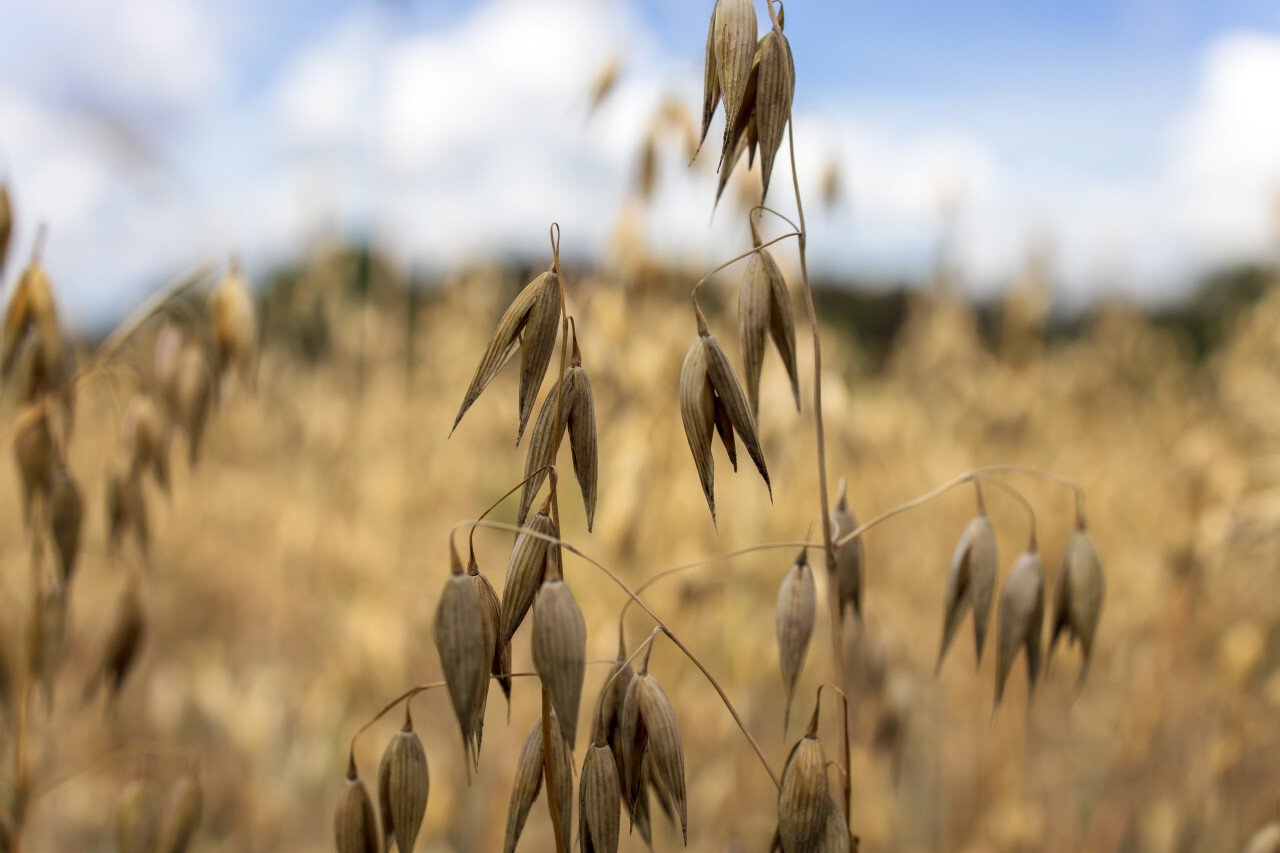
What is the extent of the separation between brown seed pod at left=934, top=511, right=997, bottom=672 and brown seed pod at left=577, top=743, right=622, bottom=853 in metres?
0.26

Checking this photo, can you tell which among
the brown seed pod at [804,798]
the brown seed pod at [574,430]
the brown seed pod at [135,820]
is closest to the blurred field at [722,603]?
the brown seed pod at [135,820]

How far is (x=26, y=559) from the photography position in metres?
2.27

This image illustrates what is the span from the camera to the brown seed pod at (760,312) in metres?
0.56

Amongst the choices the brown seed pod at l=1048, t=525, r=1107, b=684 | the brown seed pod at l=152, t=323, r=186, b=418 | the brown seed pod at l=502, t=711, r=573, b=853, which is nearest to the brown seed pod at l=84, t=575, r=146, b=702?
the brown seed pod at l=152, t=323, r=186, b=418

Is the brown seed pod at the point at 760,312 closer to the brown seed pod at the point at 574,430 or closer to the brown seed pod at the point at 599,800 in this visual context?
the brown seed pod at the point at 574,430

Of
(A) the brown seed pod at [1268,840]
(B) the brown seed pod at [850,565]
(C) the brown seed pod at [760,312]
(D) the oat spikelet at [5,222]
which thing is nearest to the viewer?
(C) the brown seed pod at [760,312]

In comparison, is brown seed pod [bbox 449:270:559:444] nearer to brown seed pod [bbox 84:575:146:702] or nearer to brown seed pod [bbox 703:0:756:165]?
brown seed pod [bbox 703:0:756:165]

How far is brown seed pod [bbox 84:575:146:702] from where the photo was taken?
0.91 meters

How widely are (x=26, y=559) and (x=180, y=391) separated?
5.88 feet

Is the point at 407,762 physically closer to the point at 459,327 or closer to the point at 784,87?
the point at 784,87

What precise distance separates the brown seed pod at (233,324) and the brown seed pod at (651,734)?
68 cm

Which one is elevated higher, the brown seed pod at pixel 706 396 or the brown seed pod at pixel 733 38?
the brown seed pod at pixel 733 38

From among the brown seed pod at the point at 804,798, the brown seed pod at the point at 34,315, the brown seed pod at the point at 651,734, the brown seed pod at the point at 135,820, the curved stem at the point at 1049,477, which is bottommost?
the brown seed pod at the point at 135,820

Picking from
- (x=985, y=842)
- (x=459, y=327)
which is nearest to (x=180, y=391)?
(x=985, y=842)
